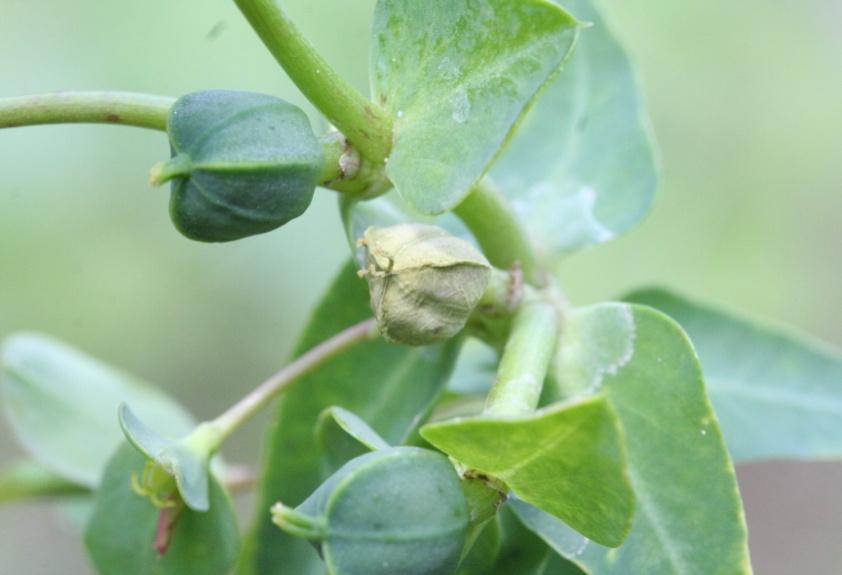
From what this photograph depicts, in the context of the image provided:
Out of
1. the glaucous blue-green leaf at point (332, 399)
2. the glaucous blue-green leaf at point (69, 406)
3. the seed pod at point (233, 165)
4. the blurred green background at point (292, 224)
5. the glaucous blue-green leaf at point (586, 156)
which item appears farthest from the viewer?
the blurred green background at point (292, 224)

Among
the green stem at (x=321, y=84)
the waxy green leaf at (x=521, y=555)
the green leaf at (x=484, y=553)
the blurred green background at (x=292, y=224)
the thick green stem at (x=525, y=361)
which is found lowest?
the blurred green background at (x=292, y=224)

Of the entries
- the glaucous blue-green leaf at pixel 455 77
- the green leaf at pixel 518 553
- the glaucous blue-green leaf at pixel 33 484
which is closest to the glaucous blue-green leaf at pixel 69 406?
the glaucous blue-green leaf at pixel 33 484

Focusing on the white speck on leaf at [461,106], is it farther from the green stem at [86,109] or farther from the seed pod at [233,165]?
the green stem at [86,109]

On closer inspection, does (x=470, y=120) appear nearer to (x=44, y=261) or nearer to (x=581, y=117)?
(x=581, y=117)

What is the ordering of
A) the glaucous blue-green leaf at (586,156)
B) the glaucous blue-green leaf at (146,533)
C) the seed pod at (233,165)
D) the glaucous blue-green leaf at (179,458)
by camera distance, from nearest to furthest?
the seed pod at (233,165) → the glaucous blue-green leaf at (179,458) → the glaucous blue-green leaf at (146,533) → the glaucous blue-green leaf at (586,156)

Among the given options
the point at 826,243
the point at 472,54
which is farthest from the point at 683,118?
the point at 472,54
